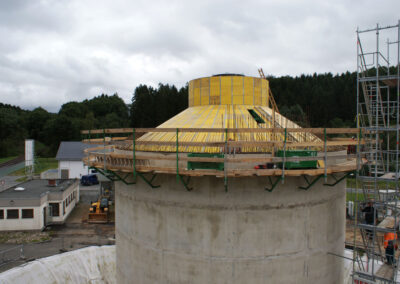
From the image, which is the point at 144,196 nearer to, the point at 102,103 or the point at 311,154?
the point at 311,154

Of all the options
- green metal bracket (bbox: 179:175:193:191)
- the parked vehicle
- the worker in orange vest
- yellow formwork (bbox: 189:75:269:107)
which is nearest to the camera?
green metal bracket (bbox: 179:175:193:191)

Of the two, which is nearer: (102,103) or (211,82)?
(211,82)

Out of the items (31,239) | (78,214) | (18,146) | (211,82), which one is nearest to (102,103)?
(18,146)

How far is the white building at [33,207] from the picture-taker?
28.7 metres

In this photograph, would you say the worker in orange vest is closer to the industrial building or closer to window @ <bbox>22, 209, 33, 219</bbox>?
the industrial building

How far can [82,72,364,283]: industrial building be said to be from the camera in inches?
367

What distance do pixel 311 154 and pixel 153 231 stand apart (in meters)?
5.78

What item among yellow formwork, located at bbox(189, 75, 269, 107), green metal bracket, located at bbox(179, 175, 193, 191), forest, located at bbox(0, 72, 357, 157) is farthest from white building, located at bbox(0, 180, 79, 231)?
forest, located at bbox(0, 72, 357, 157)

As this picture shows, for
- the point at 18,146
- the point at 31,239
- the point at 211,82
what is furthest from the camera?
the point at 18,146

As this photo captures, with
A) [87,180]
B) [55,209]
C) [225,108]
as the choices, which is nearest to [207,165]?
[225,108]

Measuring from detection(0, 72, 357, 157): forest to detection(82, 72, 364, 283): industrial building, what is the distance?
54806 millimetres

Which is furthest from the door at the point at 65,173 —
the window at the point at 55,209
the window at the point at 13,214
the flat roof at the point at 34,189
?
the window at the point at 13,214

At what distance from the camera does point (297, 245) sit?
33.8 feet

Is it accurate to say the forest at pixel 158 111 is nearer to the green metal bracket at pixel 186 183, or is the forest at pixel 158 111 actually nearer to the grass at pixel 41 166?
the grass at pixel 41 166
